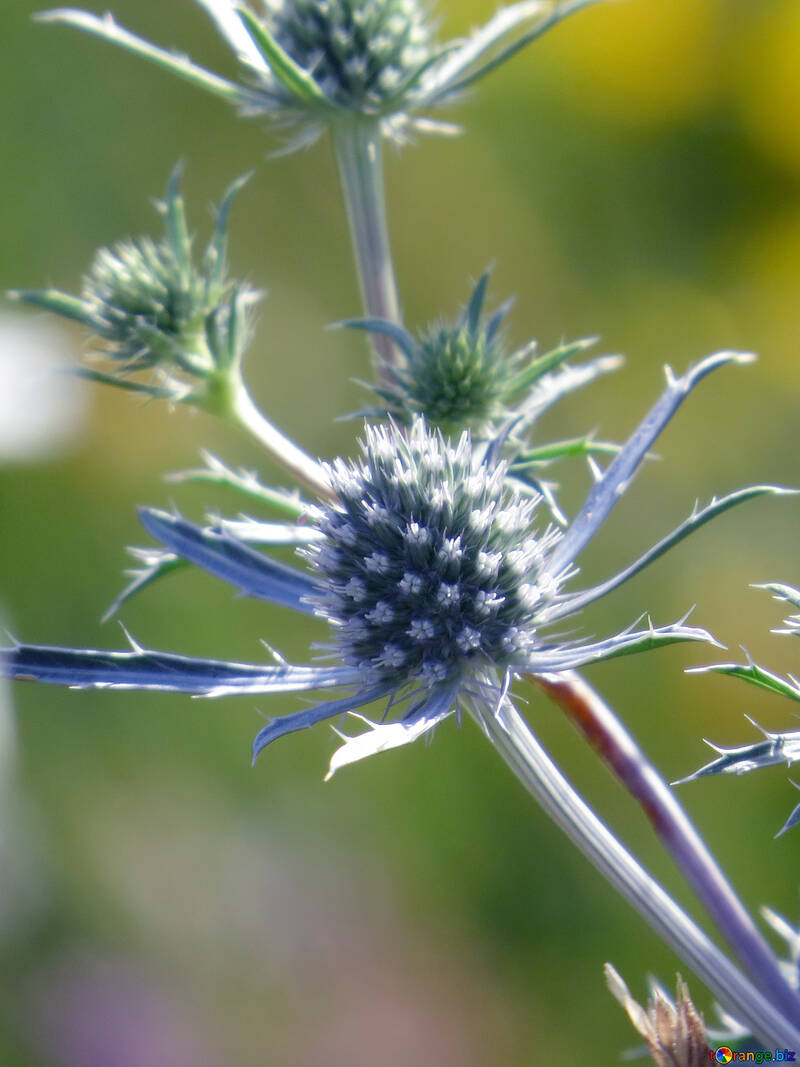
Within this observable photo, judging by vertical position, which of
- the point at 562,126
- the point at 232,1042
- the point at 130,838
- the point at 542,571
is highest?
the point at 562,126

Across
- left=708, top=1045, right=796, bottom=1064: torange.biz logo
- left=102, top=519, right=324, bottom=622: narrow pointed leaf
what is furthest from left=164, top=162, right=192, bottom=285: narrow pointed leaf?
left=708, top=1045, right=796, bottom=1064: torange.biz logo

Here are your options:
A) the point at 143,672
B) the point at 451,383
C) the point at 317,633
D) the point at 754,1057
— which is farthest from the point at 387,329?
the point at 317,633

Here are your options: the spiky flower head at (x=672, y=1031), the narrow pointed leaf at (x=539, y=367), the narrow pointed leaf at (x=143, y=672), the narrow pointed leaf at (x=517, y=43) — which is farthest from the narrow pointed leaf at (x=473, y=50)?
the spiky flower head at (x=672, y=1031)

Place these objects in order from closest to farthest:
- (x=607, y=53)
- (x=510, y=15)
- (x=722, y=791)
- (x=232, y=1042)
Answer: (x=510, y=15) < (x=232, y=1042) < (x=722, y=791) < (x=607, y=53)

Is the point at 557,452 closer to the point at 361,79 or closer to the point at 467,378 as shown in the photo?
the point at 467,378

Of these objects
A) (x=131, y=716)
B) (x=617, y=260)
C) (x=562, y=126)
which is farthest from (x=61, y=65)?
(x=131, y=716)

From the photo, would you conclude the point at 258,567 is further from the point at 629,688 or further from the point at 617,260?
the point at 617,260

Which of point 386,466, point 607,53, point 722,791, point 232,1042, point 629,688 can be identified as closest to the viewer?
point 386,466

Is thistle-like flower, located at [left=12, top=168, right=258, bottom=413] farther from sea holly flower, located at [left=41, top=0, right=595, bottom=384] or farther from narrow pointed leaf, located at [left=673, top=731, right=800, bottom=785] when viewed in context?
narrow pointed leaf, located at [left=673, top=731, right=800, bottom=785]
